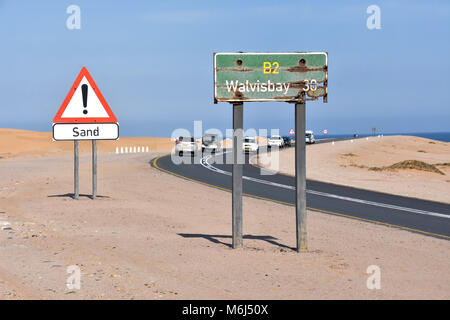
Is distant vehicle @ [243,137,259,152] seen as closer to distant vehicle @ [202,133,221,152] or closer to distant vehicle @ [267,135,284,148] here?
distant vehicle @ [202,133,221,152]

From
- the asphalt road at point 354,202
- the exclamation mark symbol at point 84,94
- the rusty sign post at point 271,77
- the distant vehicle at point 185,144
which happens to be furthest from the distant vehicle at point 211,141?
the rusty sign post at point 271,77

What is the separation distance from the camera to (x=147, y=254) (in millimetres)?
9125

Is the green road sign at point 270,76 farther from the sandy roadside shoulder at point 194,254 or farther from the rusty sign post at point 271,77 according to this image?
the sandy roadside shoulder at point 194,254

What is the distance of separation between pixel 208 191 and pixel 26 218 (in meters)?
9.09

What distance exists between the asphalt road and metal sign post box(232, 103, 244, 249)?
4.79m

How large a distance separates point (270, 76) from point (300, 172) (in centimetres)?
165

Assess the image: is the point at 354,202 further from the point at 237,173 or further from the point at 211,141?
the point at 211,141

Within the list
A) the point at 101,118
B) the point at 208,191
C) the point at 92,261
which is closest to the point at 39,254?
the point at 92,261

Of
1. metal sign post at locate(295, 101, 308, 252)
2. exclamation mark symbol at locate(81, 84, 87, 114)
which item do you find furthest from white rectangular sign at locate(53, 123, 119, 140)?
metal sign post at locate(295, 101, 308, 252)

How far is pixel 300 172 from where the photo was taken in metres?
9.70

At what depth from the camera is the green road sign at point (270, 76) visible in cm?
941

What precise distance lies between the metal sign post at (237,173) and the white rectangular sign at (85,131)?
3976 millimetres

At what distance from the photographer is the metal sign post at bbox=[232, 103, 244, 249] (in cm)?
962
